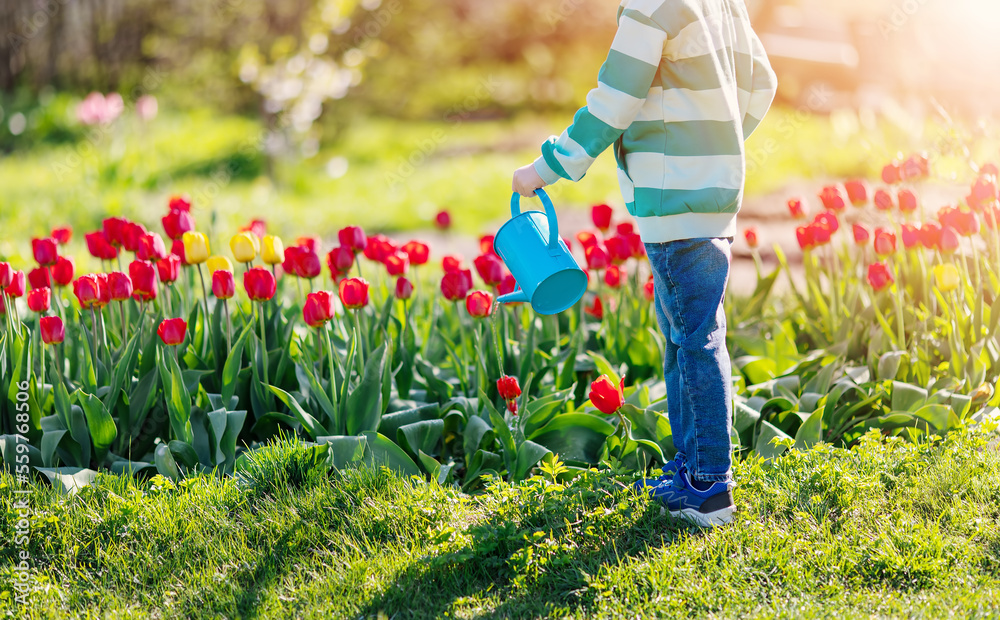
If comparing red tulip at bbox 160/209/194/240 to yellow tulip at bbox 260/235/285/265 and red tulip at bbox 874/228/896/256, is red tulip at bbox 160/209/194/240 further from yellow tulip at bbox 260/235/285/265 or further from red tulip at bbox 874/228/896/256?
red tulip at bbox 874/228/896/256

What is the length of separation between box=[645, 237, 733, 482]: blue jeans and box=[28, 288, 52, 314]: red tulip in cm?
180

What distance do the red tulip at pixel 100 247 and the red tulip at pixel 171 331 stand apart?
0.59 m

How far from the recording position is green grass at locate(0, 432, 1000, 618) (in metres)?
1.88

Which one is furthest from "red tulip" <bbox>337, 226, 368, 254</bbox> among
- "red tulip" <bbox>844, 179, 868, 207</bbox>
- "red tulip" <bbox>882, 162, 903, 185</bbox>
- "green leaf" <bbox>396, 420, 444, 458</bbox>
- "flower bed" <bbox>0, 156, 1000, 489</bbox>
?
"red tulip" <bbox>882, 162, 903, 185</bbox>

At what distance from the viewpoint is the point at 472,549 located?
201 cm

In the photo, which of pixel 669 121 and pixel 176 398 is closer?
pixel 669 121

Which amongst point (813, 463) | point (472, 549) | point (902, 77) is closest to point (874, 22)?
point (902, 77)

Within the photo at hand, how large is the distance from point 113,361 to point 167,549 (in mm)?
817

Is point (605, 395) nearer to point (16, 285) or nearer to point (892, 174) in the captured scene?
point (892, 174)

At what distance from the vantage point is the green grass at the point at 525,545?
6.16ft

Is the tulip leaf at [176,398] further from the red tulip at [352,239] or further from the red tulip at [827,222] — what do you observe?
the red tulip at [827,222]

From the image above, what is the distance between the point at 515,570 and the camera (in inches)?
77.7

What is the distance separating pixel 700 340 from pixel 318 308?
1.03m

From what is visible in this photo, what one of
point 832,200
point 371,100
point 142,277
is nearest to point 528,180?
point 142,277
